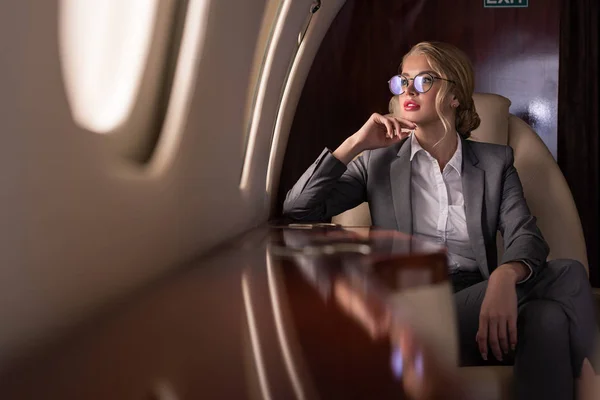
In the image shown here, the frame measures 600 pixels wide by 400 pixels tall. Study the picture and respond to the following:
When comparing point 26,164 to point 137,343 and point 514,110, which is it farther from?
point 514,110

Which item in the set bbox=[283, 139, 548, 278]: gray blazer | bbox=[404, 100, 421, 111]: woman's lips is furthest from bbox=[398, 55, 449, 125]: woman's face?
bbox=[283, 139, 548, 278]: gray blazer

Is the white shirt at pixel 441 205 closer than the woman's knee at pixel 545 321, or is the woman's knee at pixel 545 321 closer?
the woman's knee at pixel 545 321

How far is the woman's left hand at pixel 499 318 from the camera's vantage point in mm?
1888

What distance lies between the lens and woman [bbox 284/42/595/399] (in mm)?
1965

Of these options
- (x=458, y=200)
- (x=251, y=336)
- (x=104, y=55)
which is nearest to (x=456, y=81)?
(x=458, y=200)

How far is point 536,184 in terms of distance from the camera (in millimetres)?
2525

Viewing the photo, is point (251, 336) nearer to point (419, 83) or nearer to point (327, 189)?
point (327, 189)

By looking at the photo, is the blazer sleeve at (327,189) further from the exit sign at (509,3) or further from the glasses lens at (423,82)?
the exit sign at (509,3)

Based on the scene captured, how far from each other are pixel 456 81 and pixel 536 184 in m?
0.47

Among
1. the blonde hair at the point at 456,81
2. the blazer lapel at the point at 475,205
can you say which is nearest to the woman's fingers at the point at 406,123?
the blonde hair at the point at 456,81

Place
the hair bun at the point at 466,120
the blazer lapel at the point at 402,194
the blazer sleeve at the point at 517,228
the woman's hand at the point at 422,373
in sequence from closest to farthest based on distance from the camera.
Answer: the woman's hand at the point at 422,373, the blazer sleeve at the point at 517,228, the blazer lapel at the point at 402,194, the hair bun at the point at 466,120

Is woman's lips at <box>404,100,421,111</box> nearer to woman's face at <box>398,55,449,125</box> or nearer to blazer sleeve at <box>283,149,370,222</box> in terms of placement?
woman's face at <box>398,55,449,125</box>

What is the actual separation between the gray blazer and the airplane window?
4.54 feet

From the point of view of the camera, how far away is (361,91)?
11.1 feet
